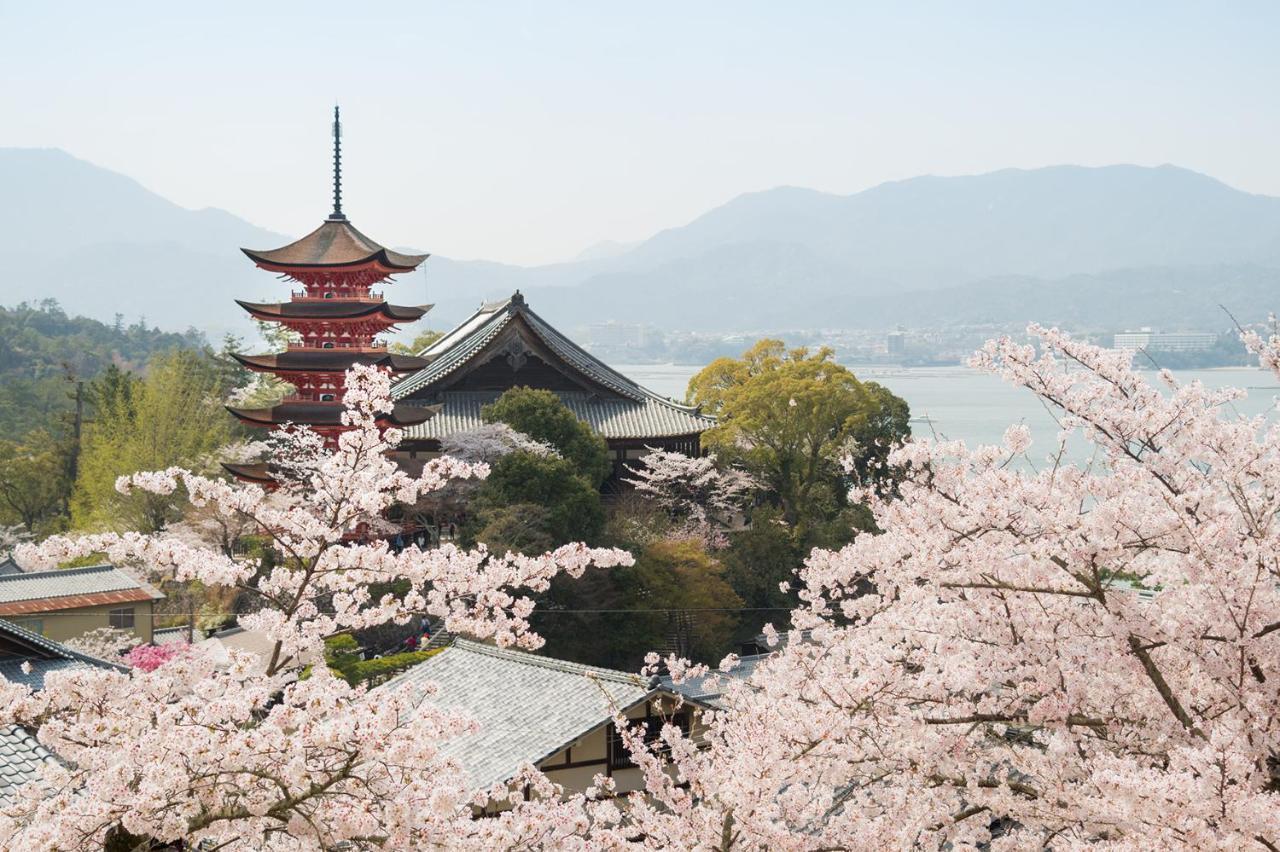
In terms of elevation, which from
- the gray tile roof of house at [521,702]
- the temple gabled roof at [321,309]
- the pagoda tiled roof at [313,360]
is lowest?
the gray tile roof of house at [521,702]

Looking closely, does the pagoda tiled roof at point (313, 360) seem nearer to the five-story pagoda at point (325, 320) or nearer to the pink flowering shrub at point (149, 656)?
the five-story pagoda at point (325, 320)

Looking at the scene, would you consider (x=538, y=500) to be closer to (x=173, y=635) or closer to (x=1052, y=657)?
(x=173, y=635)

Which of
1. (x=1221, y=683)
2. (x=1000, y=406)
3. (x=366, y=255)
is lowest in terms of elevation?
(x=1000, y=406)

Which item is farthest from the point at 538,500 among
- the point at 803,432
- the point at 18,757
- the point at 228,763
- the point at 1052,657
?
the point at 228,763

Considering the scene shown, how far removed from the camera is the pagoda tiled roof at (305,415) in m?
22.9

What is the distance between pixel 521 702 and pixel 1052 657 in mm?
8164

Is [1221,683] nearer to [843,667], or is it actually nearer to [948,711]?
[948,711]

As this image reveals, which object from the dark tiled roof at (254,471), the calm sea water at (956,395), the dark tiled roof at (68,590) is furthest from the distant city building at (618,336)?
the dark tiled roof at (68,590)

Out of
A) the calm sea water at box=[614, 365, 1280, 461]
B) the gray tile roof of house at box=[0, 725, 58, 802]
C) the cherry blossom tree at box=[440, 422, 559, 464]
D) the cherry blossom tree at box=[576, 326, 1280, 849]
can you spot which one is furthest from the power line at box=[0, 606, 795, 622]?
the calm sea water at box=[614, 365, 1280, 461]

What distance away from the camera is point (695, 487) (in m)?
24.1

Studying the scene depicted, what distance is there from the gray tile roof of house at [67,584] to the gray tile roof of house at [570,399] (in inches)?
234

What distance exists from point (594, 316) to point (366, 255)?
553 feet

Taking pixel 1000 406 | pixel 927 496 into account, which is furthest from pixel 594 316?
pixel 927 496

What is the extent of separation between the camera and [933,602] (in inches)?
205
